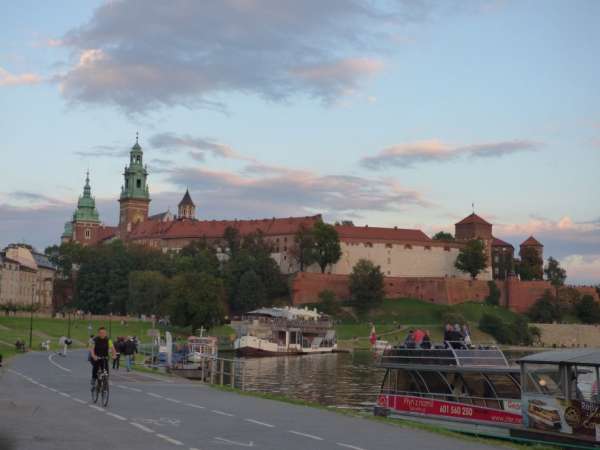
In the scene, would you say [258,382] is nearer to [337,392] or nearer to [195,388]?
[337,392]

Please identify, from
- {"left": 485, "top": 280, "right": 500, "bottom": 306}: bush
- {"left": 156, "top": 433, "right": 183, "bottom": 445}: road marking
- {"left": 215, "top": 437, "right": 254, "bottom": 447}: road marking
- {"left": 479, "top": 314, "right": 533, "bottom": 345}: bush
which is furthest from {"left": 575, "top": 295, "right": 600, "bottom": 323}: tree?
{"left": 156, "top": 433, "right": 183, "bottom": 445}: road marking

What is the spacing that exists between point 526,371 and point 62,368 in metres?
24.0

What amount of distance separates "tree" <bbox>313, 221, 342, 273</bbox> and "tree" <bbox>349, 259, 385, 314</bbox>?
403 inches

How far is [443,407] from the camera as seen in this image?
91.1 feet

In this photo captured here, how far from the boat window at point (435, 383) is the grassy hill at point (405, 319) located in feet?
315

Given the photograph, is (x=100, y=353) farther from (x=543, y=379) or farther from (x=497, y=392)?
(x=497, y=392)

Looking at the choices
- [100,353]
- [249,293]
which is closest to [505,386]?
[100,353]

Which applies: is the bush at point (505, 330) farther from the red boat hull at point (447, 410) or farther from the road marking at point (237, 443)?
the road marking at point (237, 443)

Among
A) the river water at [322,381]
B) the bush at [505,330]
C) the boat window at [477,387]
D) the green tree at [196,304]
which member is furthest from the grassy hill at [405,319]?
the boat window at [477,387]

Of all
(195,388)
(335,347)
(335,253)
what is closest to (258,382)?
(195,388)

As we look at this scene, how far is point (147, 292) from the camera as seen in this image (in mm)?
125875

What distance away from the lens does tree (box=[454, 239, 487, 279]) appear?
558 feet

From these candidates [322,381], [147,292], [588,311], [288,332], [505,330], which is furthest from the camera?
[588,311]

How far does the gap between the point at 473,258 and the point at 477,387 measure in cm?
14504
